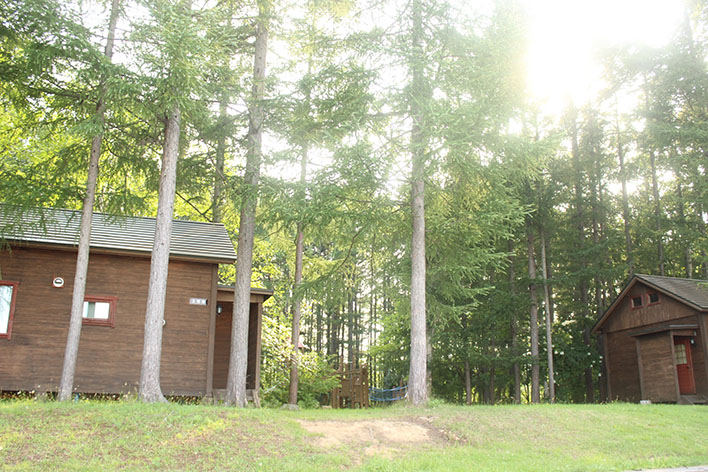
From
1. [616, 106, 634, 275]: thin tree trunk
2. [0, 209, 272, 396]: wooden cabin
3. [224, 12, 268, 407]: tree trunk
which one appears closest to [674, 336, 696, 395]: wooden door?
[616, 106, 634, 275]: thin tree trunk

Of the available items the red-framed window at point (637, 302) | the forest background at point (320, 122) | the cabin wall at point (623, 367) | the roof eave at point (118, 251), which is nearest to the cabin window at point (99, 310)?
the roof eave at point (118, 251)

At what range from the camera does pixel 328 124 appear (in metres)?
15.3

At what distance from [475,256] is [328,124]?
5564 millimetres

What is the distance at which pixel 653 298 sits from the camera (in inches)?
912

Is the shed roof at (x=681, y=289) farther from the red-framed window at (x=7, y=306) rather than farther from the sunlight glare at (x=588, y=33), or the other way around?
the red-framed window at (x=7, y=306)

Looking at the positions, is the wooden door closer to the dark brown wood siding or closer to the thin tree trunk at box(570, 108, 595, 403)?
the thin tree trunk at box(570, 108, 595, 403)

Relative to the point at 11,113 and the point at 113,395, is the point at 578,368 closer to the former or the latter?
the point at 113,395

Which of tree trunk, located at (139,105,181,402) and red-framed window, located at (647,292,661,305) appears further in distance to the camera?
red-framed window, located at (647,292,661,305)

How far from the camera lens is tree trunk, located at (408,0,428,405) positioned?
46.3 feet

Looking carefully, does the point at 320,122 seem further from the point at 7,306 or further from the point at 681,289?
the point at 681,289

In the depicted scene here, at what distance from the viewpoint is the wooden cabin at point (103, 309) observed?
14.3 metres

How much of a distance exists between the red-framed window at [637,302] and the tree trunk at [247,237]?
1708cm

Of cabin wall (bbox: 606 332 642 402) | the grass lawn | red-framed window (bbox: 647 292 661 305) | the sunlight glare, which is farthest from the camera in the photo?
the sunlight glare

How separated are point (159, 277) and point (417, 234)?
6649 millimetres
